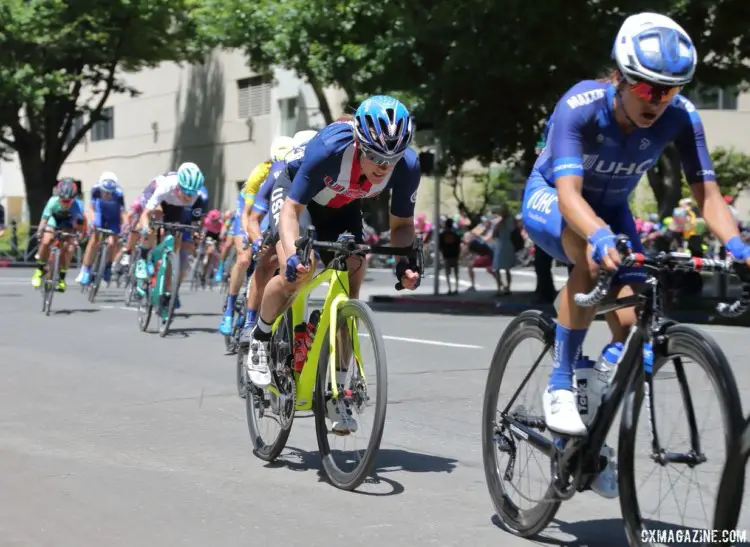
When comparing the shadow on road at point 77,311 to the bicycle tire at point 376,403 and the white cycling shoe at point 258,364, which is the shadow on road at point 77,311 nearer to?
the white cycling shoe at point 258,364

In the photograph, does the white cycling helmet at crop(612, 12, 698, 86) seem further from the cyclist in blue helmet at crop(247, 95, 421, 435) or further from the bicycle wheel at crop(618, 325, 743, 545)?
the cyclist in blue helmet at crop(247, 95, 421, 435)

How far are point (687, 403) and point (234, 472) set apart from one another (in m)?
3.07

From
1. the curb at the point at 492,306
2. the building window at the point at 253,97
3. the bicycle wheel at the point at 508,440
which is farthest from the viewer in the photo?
the building window at the point at 253,97

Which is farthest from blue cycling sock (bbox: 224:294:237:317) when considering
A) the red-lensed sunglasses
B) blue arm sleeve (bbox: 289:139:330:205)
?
the red-lensed sunglasses

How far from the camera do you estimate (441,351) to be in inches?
524

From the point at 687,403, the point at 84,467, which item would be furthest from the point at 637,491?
the point at 84,467

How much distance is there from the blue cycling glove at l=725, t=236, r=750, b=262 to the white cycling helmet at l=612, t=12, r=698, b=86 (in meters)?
0.57

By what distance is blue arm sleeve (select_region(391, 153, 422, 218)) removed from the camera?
22.2ft

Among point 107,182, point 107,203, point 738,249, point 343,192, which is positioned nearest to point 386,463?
point 343,192

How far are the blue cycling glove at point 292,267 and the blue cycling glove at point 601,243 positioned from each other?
213 cm

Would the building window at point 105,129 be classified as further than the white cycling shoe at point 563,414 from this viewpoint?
Yes

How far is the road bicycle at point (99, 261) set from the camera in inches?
810

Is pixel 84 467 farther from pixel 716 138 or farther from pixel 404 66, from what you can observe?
pixel 716 138

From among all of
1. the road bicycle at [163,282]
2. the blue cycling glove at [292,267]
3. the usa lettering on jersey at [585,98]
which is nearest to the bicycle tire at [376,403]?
the blue cycling glove at [292,267]
